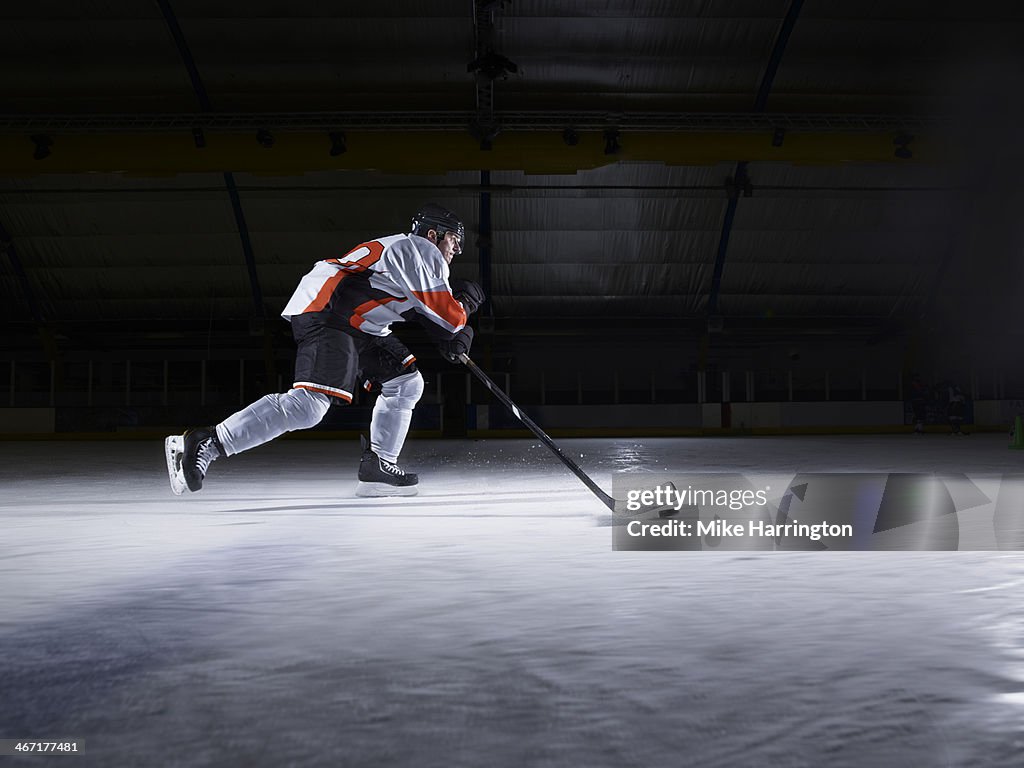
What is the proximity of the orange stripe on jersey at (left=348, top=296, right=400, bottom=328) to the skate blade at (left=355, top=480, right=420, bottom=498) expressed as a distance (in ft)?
3.49

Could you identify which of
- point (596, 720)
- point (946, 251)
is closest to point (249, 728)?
point (596, 720)

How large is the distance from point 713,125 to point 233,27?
7974 millimetres

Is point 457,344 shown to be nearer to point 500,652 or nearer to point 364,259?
point 364,259

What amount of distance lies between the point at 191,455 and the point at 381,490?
1.22 m

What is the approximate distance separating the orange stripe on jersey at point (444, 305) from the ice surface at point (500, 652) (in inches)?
67.8

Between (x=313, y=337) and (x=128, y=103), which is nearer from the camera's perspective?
(x=313, y=337)

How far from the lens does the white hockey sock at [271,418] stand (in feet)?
16.0

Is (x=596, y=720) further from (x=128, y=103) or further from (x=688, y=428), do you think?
(x=688, y=428)

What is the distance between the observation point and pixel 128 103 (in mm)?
16578

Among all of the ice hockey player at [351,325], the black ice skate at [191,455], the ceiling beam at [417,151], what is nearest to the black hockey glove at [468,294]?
the ice hockey player at [351,325]

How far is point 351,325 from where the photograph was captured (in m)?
5.25

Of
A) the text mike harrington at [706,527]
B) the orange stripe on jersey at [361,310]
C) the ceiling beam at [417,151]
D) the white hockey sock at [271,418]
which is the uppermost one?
the ceiling beam at [417,151]

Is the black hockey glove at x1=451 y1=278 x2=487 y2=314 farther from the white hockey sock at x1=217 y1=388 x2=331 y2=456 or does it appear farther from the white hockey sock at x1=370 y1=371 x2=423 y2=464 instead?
the white hockey sock at x1=217 y1=388 x2=331 y2=456

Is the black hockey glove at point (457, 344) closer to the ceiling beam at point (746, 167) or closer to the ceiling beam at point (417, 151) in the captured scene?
the ceiling beam at point (417, 151)
